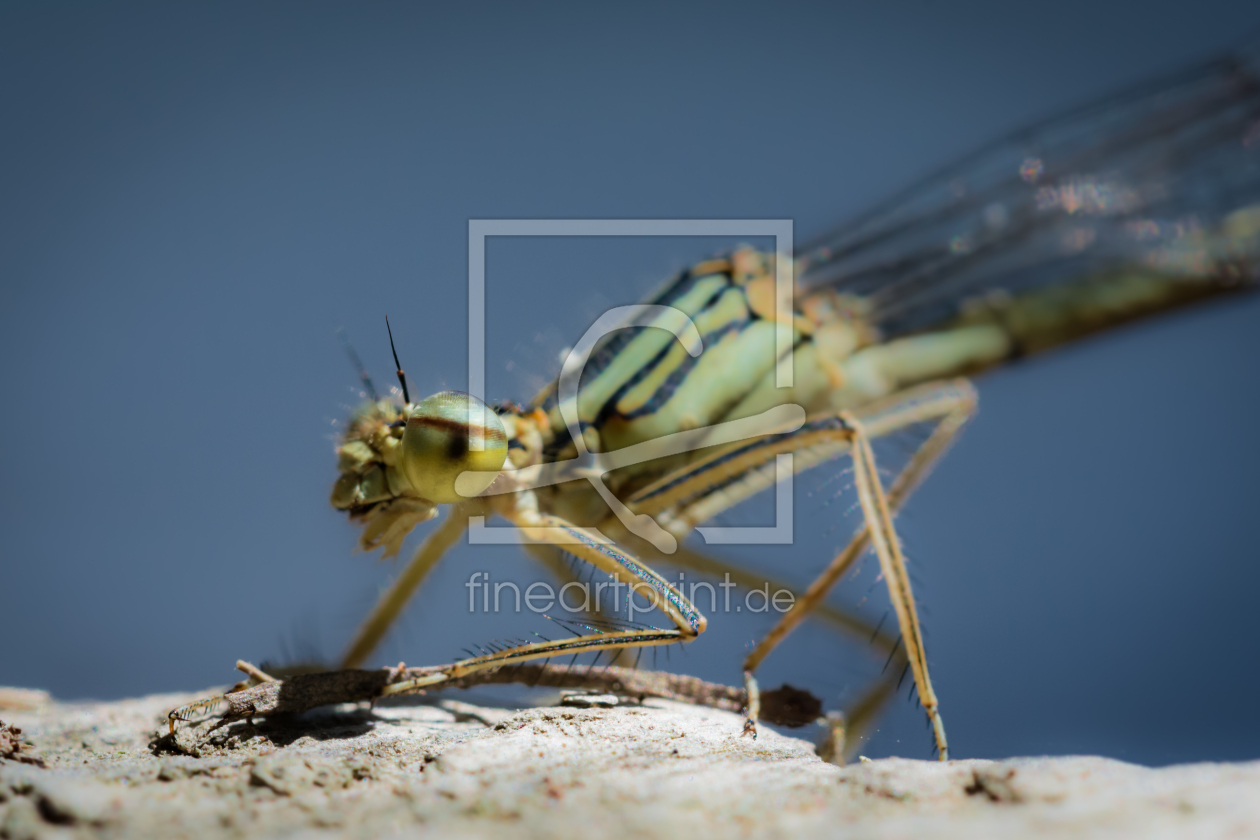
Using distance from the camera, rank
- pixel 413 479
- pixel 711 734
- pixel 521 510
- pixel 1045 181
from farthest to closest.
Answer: pixel 1045 181, pixel 521 510, pixel 413 479, pixel 711 734

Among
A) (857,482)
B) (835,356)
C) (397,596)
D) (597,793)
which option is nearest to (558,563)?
(397,596)

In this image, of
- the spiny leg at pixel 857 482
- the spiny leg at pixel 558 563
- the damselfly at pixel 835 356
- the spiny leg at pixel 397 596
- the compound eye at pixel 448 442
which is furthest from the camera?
the spiny leg at pixel 397 596

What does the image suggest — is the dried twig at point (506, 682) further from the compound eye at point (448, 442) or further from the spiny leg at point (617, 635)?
the compound eye at point (448, 442)

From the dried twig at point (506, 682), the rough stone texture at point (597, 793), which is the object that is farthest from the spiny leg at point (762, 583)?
the rough stone texture at point (597, 793)

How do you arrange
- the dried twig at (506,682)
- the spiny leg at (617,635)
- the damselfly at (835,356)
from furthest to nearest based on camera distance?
the damselfly at (835,356) < the spiny leg at (617,635) < the dried twig at (506,682)

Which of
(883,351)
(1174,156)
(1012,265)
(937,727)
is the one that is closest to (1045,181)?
(1012,265)

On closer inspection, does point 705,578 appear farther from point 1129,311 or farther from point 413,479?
point 1129,311
